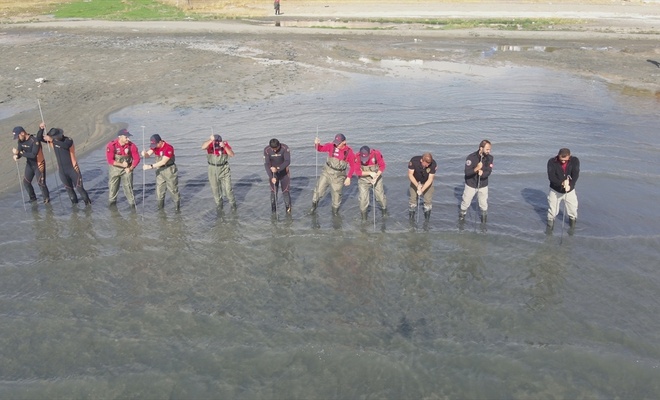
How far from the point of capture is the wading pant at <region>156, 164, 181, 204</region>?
13.0 meters

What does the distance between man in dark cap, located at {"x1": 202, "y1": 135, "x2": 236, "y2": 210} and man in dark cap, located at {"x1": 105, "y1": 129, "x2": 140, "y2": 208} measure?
5.97 feet

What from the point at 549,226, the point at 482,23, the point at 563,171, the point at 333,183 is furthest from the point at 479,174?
the point at 482,23

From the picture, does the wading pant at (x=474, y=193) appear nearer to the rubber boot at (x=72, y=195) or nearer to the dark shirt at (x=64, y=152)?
the dark shirt at (x=64, y=152)

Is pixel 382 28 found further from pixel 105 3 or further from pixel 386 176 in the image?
pixel 105 3

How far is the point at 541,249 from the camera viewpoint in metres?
11.8

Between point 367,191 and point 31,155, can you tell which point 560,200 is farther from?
point 31,155

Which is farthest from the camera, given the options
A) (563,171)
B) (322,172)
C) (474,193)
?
(322,172)

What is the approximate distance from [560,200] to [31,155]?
12.9 metres

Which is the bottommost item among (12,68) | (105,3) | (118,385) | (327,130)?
(118,385)

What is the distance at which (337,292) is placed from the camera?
1025cm

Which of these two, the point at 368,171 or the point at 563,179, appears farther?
the point at 368,171

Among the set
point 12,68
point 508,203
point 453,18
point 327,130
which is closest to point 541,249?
point 508,203

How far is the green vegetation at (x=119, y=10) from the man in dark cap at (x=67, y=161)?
44304 mm

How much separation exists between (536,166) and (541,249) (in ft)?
18.7
